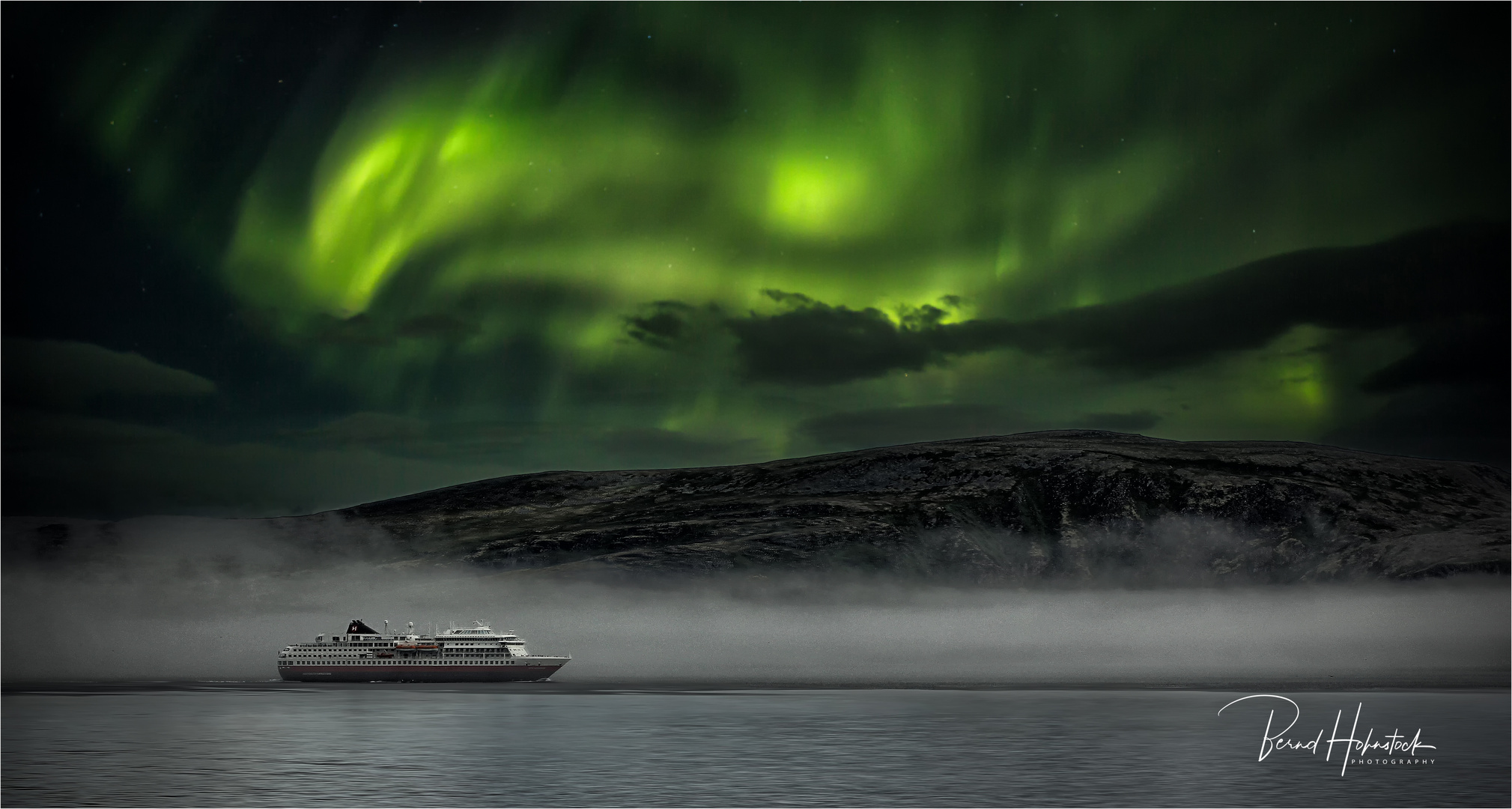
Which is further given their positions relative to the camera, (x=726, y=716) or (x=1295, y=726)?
(x=726, y=716)

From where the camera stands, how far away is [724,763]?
107875 mm

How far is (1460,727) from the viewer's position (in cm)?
15712

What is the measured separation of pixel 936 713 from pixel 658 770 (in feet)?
314

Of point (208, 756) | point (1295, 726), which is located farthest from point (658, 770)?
point (1295, 726)

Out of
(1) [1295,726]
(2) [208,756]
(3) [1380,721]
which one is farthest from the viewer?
(3) [1380,721]

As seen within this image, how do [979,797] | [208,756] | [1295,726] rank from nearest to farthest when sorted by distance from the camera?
[979,797] → [208,756] → [1295,726]

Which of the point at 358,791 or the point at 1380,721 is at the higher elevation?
the point at 358,791

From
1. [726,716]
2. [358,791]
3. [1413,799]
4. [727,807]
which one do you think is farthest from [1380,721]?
[358,791]

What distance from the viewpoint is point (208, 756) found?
115 m

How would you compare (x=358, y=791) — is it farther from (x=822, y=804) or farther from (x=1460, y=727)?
(x=1460, y=727)

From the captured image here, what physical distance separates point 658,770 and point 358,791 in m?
23.5

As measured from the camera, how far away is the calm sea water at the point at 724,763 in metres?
86.7

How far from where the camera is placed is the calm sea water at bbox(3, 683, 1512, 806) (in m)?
86.7

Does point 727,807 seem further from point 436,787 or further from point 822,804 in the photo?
point 436,787
